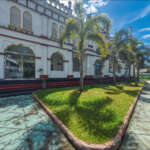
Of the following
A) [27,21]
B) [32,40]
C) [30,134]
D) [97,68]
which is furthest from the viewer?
[97,68]

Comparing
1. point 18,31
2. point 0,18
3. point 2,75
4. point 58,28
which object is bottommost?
point 2,75

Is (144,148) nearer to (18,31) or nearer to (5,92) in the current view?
(5,92)

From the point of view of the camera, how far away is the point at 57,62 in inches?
444

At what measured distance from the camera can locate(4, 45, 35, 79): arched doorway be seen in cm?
793

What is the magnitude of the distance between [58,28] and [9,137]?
37.2 ft

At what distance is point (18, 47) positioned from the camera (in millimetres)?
8391

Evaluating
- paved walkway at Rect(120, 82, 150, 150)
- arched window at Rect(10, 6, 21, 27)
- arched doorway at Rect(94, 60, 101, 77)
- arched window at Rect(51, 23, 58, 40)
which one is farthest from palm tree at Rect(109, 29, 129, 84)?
arched window at Rect(10, 6, 21, 27)

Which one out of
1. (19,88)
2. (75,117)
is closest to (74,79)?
(19,88)

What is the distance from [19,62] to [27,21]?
4172 millimetres

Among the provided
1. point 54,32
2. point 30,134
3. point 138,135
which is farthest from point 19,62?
point 138,135

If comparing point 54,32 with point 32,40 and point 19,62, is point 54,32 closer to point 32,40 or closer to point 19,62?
point 32,40

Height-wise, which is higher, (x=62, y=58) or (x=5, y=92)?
(x=62, y=58)

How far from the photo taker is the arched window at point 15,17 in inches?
311

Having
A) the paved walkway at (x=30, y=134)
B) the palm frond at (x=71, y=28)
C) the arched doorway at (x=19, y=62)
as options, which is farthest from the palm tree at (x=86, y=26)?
the paved walkway at (x=30, y=134)
